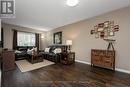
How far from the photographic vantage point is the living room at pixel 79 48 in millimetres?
2568

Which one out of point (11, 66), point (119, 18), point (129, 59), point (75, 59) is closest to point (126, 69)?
point (129, 59)

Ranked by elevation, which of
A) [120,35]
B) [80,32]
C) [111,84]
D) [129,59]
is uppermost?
[80,32]

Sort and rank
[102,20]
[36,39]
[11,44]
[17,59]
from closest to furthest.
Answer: [102,20]
[17,59]
[11,44]
[36,39]

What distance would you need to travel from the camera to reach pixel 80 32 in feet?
16.0

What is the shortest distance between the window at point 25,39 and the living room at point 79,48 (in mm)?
73

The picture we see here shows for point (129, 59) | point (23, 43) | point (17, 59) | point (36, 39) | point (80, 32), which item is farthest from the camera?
point (36, 39)

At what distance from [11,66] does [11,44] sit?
116 inches

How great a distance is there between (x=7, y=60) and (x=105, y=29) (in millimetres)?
4256

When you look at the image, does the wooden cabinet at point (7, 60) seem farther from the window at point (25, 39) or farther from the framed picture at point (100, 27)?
the framed picture at point (100, 27)

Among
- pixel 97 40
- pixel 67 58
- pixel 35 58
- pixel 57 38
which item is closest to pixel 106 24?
pixel 97 40

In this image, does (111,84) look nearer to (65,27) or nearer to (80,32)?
(80,32)

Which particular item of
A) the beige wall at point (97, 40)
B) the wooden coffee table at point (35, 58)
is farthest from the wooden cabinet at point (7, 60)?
the beige wall at point (97, 40)

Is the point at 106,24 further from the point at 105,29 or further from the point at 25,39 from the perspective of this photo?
the point at 25,39

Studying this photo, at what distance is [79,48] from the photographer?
4.95 meters
